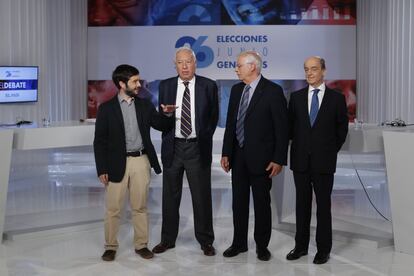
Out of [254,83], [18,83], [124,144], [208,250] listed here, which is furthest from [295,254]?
[18,83]

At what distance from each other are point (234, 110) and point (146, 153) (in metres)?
0.75

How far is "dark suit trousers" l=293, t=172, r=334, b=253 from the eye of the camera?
476 cm

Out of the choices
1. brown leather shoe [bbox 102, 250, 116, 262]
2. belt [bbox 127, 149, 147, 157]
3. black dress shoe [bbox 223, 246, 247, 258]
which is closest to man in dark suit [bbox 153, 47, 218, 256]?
black dress shoe [bbox 223, 246, 247, 258]

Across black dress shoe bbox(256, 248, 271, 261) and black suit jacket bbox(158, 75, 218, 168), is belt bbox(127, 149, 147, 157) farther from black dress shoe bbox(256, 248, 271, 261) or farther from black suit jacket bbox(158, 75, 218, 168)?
black dress shoe bbox(256, 248, 271, 261)

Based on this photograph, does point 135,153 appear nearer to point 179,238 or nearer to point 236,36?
point 179,238

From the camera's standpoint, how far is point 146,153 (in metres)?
4.91

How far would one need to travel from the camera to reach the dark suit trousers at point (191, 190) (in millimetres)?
5004

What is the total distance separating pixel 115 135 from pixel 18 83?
6140 millimetres

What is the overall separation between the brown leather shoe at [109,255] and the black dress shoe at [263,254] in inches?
43.9

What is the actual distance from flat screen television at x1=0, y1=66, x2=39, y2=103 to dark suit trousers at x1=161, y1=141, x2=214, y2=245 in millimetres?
5870

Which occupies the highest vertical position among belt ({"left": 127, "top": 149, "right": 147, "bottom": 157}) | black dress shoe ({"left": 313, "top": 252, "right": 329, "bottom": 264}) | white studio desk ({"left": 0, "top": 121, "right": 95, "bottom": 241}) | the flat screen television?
the flat screen television

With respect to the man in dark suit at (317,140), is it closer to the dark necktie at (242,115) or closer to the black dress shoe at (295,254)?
the black dress shoe at (295,254)

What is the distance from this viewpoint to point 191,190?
509 centimetres

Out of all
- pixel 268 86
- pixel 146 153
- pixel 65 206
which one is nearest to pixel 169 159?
pixel 146 153
